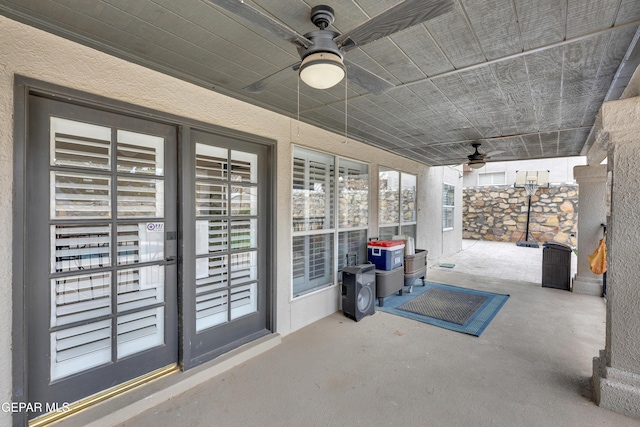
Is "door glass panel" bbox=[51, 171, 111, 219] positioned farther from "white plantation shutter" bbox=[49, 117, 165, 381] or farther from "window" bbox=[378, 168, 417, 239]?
"window" bbox=[378, 168, 417, 239]

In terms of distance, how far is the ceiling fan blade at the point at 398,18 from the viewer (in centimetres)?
119

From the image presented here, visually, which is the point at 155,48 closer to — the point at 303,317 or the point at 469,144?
the point at 303,317

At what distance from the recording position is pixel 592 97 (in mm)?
2838

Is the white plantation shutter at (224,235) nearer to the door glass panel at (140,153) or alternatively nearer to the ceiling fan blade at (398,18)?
the door glass panel at (140,153)

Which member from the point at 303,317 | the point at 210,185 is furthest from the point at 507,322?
the point at 210,185

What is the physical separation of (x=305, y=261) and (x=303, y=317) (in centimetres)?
71

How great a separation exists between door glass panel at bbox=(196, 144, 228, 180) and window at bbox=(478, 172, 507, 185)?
42.5 feet

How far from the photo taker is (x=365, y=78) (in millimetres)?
1875

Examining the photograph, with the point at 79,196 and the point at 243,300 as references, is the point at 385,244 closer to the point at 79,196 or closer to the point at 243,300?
the point at 243,300

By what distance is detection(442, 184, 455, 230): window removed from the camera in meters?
8.17

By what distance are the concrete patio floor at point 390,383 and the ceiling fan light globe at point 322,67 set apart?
2.29 meters

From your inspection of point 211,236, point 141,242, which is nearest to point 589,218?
point 211,236

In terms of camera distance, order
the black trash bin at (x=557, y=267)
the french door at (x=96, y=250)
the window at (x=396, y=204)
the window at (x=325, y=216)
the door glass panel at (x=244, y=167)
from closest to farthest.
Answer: the french door at (x=96, y=250)
the door glass panel at (x=244, y=167)
the window at (x=325, y=216)
the black trash bin at (x=557, y=267)
the window at (x=396, y=204)

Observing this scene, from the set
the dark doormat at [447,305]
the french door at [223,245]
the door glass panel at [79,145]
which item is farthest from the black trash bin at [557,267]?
the door glass panel at [79,145]
